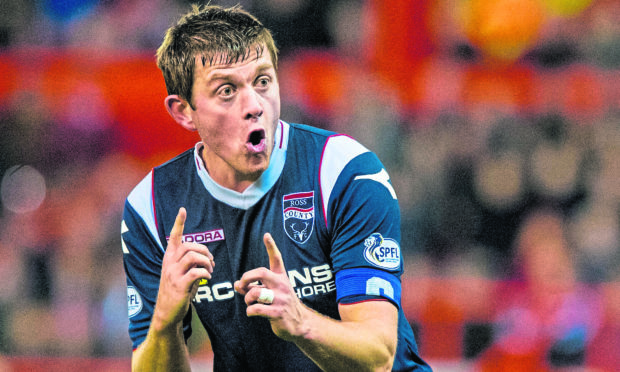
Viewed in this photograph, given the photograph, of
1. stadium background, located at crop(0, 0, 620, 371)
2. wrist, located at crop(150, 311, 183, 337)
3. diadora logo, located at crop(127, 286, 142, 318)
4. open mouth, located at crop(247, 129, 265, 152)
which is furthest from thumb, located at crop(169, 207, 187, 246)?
stadium background, located at crop(0, 0, 620, 371)

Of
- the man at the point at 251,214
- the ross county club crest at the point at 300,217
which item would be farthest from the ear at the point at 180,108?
the ross county club crest at the point at 300,217

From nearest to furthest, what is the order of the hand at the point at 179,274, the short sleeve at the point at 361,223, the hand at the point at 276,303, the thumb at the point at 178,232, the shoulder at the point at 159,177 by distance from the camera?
1. the hand at the point at 276,303
2. the hand at the point at 179,274
3. the thumb at the point at 178,232
4. the short sleeve at the point at 361,223
5. the shoulder at the point at 159,177

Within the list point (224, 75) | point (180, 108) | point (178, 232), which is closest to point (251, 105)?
point (224, 75)

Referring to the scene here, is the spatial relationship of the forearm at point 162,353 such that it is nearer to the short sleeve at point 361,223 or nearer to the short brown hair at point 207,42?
the short sleeve at point 361,223

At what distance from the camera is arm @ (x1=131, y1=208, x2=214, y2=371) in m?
2.70

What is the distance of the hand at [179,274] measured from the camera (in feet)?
8.82

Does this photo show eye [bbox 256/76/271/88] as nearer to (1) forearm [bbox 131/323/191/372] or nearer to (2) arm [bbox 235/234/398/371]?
(2) arm [bbox 235/234/398/371]

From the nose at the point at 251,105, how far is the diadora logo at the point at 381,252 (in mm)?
611

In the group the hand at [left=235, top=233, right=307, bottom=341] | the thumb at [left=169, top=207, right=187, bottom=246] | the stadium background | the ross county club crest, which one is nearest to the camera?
the hand at [left=235, top=233, right=307, bottom=341]

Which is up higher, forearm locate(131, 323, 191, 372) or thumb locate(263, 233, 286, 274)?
thumb locate(263, 233, 286, 274)

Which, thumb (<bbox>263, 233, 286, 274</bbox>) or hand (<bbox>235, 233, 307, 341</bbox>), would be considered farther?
thumb (<bbox>263, 233, 286, 274</bbox>)

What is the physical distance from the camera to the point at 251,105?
3.05 metres

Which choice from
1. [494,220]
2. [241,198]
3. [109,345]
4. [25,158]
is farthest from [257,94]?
[25,158]

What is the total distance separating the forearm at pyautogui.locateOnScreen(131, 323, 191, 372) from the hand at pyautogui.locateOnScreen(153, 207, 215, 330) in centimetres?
13
